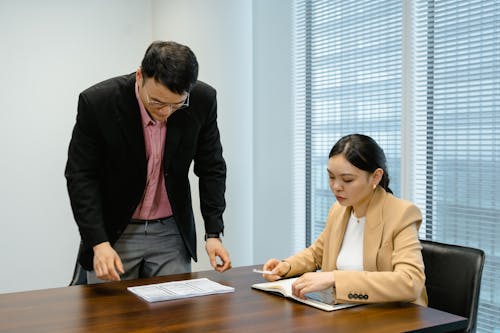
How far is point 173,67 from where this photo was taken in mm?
1828

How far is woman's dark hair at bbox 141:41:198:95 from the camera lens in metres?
1.83

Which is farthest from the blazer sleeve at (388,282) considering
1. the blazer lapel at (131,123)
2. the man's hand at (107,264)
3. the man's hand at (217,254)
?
the blazer lapel at (131,123)

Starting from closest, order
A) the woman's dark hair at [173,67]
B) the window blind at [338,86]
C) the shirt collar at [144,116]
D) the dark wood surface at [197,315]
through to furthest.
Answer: the dark wood surface at [197,315]
the woman's dark hair at [173,67]
the shirt collar at [144,116]
the window blind at [338,86]

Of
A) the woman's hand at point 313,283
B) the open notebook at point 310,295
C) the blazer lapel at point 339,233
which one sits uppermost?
the blazer lapel at point 339,233

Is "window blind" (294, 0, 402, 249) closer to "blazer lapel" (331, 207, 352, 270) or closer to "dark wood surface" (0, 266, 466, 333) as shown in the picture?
"blazer lapel" (331, 207, 352, 270)

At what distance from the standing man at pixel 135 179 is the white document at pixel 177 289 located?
0.16 m

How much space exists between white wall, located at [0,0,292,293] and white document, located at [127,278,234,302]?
6.23 ft

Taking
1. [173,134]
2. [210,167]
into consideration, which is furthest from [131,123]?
[210,167]

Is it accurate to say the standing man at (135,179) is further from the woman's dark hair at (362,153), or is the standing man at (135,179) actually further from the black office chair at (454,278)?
the black office chair at (454,278)

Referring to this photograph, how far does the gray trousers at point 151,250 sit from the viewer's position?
2184 mm

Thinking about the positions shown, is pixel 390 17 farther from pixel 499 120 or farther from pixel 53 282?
pixel 53 282

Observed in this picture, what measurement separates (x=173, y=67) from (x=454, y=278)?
1.17 m

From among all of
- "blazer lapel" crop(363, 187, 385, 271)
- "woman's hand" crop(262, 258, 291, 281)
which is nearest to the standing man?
"woman's hand" crop(262, 258, 291, 281)

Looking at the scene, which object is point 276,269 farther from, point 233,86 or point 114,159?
point 233,86
